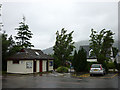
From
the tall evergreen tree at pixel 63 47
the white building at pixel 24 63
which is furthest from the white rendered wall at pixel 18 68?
the tall evergreen tree at pixel 63 47

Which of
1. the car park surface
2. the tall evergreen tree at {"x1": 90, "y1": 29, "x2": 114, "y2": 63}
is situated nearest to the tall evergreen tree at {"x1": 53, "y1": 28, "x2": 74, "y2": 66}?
the tall evergreen tree at {"x1": 90, "y1": 29, "x2": 114, "y2": 63}

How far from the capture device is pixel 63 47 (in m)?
32.0

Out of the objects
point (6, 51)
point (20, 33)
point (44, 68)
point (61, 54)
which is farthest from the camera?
point (20, 33)

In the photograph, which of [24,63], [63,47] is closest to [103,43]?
[63,47]

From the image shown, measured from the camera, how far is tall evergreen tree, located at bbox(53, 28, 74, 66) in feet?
105

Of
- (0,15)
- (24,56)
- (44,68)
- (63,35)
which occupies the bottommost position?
(44,68)

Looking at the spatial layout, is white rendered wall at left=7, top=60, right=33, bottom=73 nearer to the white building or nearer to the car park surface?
the white building

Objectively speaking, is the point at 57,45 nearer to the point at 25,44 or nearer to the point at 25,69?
the point at 25,69

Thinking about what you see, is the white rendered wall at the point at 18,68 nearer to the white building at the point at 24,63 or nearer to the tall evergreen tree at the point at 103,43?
the white building at the point at 24,63

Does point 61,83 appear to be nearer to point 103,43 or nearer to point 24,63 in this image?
point 24,63

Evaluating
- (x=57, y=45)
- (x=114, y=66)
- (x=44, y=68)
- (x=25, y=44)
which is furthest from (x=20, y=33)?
(x=114, y=66)

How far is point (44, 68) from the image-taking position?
96.1ft

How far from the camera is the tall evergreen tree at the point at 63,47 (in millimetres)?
32031

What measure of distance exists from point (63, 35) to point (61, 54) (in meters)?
4.04
